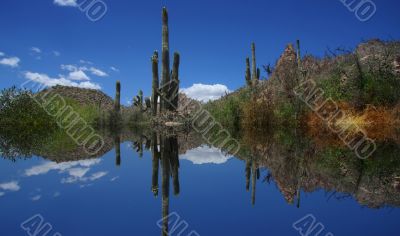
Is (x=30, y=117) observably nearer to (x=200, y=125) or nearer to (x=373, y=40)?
(x=200, y=125)

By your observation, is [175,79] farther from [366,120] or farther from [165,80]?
[366,120]

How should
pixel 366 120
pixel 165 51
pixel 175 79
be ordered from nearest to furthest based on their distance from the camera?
pixel 366 120
pixel 165 51
pixel 175 79

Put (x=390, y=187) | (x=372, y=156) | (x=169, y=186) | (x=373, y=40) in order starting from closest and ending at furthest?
(x=390, y=187) → (x=169, y=186) → (x=372, y=156) → (x=373, y=40)

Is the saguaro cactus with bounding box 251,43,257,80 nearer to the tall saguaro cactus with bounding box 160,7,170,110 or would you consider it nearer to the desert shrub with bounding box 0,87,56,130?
the tall saguaro cactus with bounding box 160,7,170,110

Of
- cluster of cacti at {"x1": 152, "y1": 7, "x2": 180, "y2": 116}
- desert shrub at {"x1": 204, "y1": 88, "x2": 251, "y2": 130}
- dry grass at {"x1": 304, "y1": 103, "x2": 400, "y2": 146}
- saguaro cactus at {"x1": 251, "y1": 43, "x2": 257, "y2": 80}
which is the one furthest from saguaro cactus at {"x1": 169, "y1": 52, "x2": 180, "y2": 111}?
dry grass at {"x1": 304, "y1": 103, "x2": 400, "y2": 146}

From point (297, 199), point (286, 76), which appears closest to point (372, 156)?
point (297, 199)

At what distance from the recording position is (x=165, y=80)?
1825 centimetres

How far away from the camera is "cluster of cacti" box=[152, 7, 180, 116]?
17.9 meters

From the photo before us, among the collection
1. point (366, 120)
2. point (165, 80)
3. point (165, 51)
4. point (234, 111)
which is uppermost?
point (165, 51)

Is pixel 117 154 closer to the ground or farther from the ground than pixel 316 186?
farther from the ground

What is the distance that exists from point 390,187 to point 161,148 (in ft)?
18.0

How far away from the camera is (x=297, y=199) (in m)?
3.58

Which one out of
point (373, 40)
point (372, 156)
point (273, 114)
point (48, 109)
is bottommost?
point (372, 156)

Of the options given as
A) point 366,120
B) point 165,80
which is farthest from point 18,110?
point 366,120
